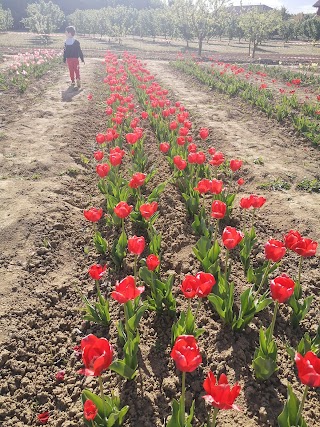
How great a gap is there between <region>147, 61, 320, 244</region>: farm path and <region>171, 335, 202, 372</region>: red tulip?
3150 mm

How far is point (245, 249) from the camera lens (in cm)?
381

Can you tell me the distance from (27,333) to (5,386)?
545 millimetres

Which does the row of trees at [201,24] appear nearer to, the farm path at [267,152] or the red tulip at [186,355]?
the farm path at [267,152]

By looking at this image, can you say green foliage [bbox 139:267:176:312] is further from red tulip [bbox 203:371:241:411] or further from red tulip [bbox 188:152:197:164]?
red tulip [bbox 188:152:197:164]

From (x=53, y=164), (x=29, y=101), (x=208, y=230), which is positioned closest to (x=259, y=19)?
(x=29, y=101)

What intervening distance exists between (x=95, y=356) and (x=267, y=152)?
22.5ft

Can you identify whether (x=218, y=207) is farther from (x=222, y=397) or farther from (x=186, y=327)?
(x=222, y=397)

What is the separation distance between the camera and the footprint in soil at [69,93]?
1246 cm

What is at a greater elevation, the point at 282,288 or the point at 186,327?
the point at 282,288

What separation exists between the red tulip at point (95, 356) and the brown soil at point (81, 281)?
96cm

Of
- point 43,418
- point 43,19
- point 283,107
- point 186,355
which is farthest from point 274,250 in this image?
point 43,19

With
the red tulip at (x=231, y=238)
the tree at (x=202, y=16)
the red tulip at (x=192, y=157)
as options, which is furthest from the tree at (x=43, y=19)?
the red tulip at (x=231, y=238)

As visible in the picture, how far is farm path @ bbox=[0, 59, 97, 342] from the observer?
385 cm

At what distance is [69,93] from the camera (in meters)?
13.4
